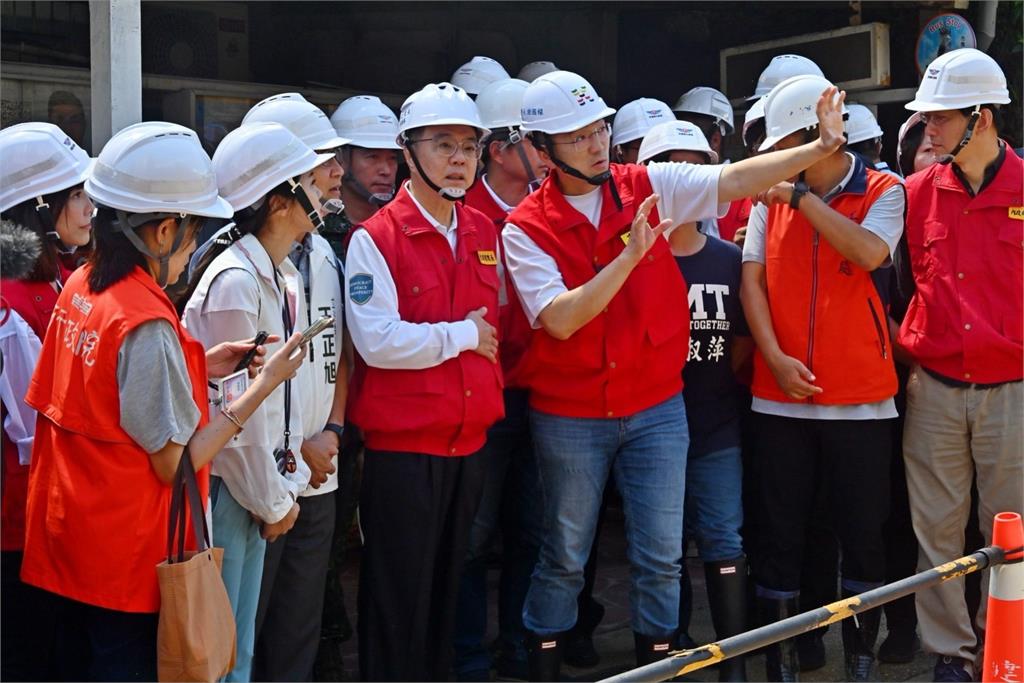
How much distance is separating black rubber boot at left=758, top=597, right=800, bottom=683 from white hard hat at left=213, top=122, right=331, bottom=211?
2554mm

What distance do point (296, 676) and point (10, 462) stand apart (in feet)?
3.90

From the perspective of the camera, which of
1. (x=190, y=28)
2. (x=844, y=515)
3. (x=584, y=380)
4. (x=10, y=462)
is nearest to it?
(x=10, y=462)

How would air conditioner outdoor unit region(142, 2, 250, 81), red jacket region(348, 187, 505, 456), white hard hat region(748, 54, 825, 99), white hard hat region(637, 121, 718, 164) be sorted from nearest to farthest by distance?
red jacket region(348, 187, 505, 456) → white hard hat region(637, 121, 718, 164) → white hard hat region(748, 54, 825, 99) → air conditioner outdoor unit region(142, 2, 250, 81)

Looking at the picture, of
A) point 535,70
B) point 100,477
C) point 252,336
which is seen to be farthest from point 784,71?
point 100,477

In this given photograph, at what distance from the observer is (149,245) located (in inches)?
130

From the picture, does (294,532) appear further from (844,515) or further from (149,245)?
(844,515)

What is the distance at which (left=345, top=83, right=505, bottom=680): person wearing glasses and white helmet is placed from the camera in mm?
4316

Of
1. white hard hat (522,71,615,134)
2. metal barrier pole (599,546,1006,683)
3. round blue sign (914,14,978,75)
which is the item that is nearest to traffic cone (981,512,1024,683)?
metal barrier pole (599,546,1006,683)

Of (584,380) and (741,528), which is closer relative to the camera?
(584,380)

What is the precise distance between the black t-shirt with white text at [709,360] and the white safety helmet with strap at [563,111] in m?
0.61

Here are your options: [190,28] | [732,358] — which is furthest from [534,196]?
[190,28]

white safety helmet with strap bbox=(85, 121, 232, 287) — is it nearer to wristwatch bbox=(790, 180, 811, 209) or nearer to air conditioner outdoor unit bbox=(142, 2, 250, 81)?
wristwatch bbox=(790, 180, 811, 209)

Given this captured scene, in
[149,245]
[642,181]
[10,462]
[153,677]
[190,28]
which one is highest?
[190,28]

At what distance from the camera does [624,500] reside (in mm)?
4633
